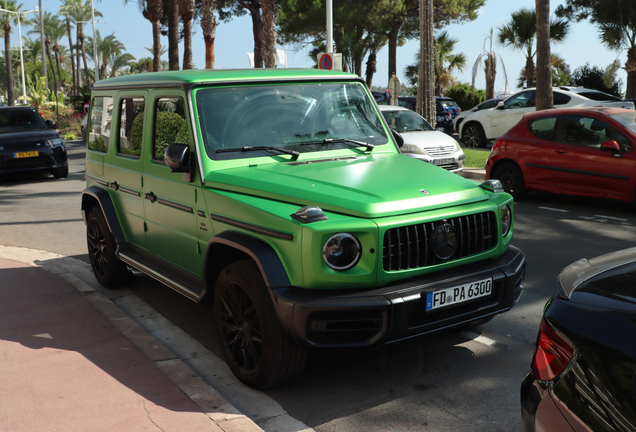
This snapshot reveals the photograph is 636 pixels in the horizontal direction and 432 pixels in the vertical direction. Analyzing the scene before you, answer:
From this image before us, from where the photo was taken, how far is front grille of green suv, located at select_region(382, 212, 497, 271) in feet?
Result: 11.7

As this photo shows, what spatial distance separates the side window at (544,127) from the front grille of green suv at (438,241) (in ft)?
22.1

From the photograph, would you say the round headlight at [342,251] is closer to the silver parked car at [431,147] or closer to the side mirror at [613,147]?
the side mirror at [613,147]

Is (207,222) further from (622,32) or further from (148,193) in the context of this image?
(622,32)

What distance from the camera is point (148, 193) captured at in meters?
5.07

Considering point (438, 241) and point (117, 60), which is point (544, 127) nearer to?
point (438, 241)

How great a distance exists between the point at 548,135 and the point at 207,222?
7.46m

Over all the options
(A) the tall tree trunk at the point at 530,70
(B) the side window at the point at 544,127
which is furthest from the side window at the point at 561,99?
(A) the tall tree trunk at the point at 530,70

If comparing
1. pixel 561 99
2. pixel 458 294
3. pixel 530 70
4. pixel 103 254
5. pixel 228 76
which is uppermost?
pixel 530 70

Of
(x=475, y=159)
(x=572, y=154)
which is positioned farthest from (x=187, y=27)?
(x=572, y=154)

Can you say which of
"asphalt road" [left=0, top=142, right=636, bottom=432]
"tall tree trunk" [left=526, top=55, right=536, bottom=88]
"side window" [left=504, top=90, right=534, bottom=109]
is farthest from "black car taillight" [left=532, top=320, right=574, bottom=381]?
"tall tree trunk" [left=526, top=55, right=536, bottom=88]

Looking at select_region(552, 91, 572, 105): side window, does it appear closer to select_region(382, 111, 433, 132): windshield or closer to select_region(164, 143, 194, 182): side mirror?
select_region(382, 111, 433, 132): windshield

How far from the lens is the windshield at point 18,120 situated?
14836mm

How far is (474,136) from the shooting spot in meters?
18.8

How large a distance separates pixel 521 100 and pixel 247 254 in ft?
51.8
